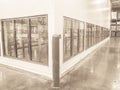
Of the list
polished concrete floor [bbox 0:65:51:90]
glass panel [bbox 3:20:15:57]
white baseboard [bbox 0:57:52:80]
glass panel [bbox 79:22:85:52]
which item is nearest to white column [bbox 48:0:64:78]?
white baseboard [bbox 0:57:52:80]

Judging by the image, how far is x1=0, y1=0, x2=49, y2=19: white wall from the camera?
3.84 m

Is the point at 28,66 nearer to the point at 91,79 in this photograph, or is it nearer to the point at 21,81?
the point at 21,81

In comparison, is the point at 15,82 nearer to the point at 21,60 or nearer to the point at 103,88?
the point at 21,60

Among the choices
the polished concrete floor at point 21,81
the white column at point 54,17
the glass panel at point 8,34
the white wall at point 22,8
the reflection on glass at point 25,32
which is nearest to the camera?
the polished concrete floor at point 21,81

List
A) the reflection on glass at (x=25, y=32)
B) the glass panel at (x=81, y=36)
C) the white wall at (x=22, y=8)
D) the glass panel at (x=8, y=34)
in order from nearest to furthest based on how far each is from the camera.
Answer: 1. the white wall at (x=22, y=8)
2. the reflection on glass at (x=25, y=32)
3. the glass panel at (x=8, y=34)
4. the glass panel at (x=81, y=36)

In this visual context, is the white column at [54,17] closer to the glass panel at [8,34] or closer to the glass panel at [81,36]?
the glass panel at [8,34]

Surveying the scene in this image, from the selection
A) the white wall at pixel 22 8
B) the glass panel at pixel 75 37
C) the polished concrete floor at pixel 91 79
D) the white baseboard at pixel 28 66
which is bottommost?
the polished concrete floor at pixel 91 79

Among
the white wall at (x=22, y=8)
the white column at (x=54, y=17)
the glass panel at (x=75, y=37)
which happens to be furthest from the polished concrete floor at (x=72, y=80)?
the white wall at (x=22, y=8)

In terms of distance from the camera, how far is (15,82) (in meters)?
3.60

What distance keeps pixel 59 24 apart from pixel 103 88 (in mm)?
2173

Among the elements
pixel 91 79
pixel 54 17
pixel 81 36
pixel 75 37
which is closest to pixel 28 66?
pixel 54 17

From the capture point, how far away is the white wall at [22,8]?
3842 millimetres

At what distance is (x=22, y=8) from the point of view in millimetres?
4324

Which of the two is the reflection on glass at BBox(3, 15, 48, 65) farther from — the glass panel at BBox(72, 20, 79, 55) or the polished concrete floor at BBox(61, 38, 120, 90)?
the glass panel at BBox(72, 20, 79, 55)
